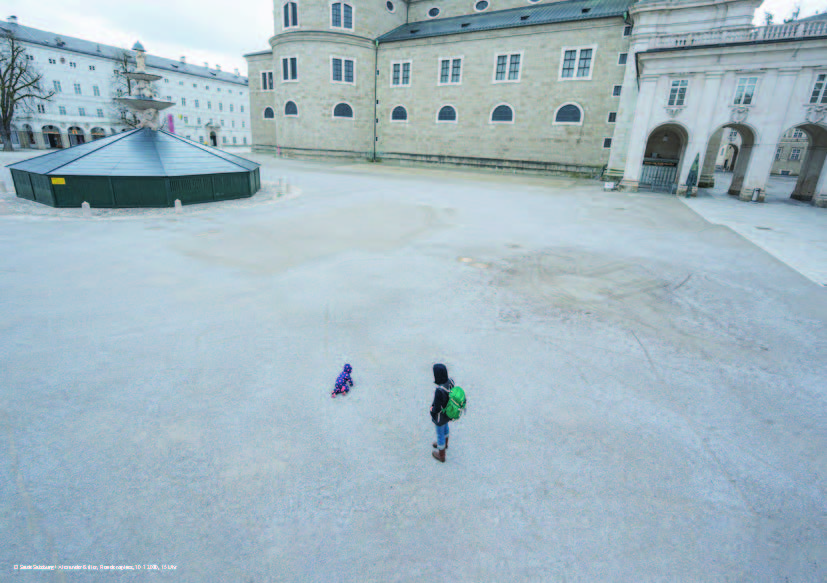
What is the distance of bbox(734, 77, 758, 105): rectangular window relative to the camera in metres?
21.7

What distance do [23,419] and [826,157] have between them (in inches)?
1323

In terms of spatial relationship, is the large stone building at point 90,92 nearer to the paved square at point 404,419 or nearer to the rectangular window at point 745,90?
the paved square at point 404,419

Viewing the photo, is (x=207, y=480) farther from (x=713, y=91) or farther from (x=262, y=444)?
(x=713, y=91)

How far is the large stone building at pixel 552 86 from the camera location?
21812mm

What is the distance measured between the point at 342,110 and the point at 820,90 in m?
36.8

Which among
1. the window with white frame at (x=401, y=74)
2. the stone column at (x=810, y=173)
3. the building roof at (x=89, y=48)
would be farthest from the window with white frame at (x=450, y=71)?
the building roof at (x=89, y=48)

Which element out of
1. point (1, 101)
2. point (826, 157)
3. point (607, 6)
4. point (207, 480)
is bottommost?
point (207, 480)

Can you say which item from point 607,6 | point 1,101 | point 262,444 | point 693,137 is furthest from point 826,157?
point 1,101

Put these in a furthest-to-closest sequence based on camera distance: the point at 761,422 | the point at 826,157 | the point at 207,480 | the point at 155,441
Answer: the point at 826,157
the point at 761,422
the point at 155,441
the point at 207,480

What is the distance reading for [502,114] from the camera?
121 ft

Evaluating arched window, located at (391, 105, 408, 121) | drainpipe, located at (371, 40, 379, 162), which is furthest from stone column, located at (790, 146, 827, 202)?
drainpipe, located at (371, 40, 379, 162)

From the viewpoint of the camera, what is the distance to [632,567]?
10.8ft

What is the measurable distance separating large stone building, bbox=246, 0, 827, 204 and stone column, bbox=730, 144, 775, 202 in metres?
0.06

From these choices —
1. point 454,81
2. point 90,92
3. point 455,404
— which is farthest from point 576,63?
point 90,92
